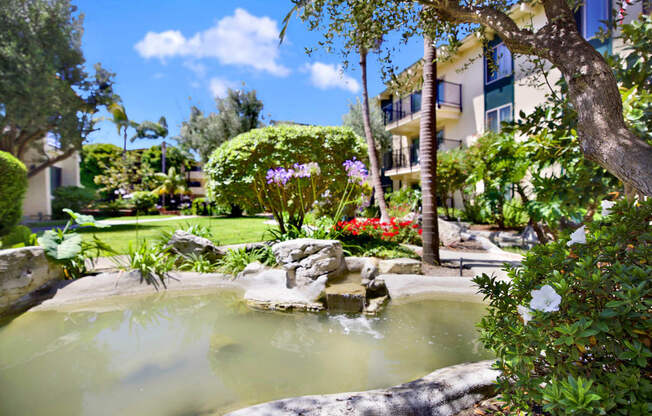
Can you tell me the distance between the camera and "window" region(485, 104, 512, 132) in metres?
14.1

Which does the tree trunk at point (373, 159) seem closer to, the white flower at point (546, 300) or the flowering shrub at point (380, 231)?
the flowering shrub at point (380, 231)

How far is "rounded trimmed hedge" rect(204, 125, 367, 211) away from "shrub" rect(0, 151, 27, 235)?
12.4 ft

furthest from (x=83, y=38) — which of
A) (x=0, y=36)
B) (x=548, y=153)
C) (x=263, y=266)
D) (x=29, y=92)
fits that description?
(x=548, y=153)

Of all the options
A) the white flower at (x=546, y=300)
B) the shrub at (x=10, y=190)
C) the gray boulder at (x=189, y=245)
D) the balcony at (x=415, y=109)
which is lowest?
the gray boulder at (x=189, y=245)

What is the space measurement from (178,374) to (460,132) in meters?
17.5

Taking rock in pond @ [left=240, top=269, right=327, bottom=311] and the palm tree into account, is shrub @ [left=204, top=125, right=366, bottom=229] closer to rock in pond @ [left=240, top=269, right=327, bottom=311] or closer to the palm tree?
rock in pond @ [left=240, top=269, right=327, bottom=311]

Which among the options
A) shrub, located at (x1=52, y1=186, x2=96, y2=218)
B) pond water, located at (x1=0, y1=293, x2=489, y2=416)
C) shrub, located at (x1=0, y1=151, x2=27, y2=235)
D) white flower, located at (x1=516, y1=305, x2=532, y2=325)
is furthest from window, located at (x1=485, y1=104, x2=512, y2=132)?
shrub, located at (x1=52, y1=186, x2=96, y2=218)

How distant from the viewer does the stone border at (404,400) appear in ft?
5.48

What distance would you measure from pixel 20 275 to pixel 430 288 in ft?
19.2

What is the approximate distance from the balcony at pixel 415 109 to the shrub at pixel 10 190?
13.9 metres

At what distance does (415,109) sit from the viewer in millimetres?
18703

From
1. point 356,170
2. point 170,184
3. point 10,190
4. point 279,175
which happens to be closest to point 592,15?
point 356,170

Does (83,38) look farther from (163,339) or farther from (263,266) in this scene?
(163,339)

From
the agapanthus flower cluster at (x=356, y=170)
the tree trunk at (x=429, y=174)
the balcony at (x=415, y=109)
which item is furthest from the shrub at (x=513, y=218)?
the balcony at (x=415, y=109)
